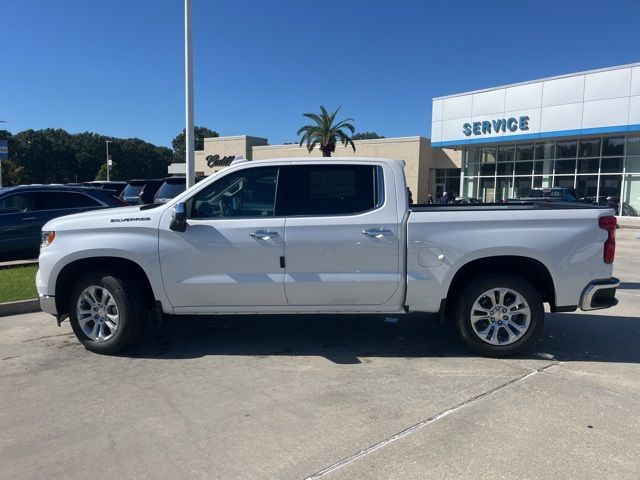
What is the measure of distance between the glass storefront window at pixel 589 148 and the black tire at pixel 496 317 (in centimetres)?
2957

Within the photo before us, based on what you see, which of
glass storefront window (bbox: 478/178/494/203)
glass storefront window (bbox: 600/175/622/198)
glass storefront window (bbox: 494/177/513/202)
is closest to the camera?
glass storefront window (bbox: 600/175/622/198)

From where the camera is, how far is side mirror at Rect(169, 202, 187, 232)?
4855mm

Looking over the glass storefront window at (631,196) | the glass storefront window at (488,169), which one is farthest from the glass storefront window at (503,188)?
the glass storefront window at (631,196)

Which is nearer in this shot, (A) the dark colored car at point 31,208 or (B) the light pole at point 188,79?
(A) the dark colored car at point 31,208

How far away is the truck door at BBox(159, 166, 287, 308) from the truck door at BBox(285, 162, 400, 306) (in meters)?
0.17

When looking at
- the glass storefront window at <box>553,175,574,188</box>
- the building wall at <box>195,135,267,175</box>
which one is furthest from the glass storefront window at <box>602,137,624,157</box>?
the building wall at <box>195,135,267,175</box>

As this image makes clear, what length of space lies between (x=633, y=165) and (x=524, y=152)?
21.7 ft

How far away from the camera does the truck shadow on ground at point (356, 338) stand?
5.26 m

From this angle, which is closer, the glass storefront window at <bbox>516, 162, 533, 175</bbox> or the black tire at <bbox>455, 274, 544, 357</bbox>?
the black tire at <bbox>455, 274, 544, 357</bbox>

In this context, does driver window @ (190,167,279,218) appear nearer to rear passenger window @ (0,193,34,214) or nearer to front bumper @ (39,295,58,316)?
front bumper @ (39,295,58,316)

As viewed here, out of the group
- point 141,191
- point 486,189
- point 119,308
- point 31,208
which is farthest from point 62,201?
point 486,189

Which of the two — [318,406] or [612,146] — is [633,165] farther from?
[318,406]

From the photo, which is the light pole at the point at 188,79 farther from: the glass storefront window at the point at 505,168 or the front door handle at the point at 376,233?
the glass storefront window at the point at 505,168

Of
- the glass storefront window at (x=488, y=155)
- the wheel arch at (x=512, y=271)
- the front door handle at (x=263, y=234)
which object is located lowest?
the wheel arch at (x=512, y=271)
